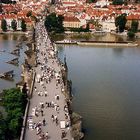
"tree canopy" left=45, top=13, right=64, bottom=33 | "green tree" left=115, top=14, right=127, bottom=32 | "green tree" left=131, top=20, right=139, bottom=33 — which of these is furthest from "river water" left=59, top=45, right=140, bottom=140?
"green tree" left=115, top=14, right=127, bottom=32

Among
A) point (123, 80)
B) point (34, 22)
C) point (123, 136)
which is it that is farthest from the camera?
point (34, 22)

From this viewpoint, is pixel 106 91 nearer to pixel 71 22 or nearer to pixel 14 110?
pixel 14 110

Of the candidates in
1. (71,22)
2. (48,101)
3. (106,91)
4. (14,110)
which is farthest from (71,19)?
(14,110)

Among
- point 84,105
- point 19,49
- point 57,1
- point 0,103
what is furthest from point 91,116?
point 57,1

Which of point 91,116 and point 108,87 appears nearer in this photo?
point 91,116

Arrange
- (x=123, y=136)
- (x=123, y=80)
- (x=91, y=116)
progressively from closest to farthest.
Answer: (x=123, y=136), (x=91, y=116), (x=123, y=80)

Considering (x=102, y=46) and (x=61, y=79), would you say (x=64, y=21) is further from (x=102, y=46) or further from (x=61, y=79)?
(x=61, y=79)

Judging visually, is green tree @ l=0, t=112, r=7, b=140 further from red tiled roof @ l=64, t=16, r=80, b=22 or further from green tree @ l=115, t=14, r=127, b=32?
red tiled roof @ l=64, t=16, r=80, b=22

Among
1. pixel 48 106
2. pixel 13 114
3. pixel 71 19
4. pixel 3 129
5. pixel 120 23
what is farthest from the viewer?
pixel 71 19
